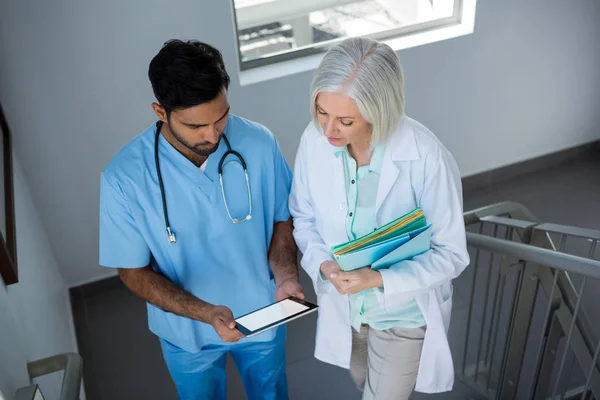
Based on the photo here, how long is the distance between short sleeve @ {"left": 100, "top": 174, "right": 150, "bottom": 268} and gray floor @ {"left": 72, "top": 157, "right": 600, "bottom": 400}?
4.23 feet

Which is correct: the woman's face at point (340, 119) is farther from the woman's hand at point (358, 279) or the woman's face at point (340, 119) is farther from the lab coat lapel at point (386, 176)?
the woman's hand at point (358, 279)

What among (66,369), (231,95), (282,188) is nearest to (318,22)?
(231,95)

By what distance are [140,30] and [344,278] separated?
1831 mm

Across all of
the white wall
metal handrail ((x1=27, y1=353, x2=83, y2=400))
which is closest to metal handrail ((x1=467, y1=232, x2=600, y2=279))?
metal handrail ((x1=27, y1=353, x2=83, y2=400))

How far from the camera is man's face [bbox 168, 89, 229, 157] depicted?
5.12 feet

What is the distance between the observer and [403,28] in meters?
3.61

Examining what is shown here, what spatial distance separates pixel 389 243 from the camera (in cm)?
155

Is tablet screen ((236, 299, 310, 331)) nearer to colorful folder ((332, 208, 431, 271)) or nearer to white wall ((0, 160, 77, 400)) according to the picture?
colorful folder ((332, 208, 431, 271))

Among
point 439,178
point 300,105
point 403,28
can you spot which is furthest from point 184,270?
point 403,28

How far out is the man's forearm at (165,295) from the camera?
1.73 meters

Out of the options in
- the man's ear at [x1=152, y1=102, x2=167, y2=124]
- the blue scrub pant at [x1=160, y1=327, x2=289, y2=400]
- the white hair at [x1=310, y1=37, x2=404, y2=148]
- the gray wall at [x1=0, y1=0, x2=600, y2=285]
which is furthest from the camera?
the gray wall at [x1=0, y1=0, x2=600, y2=285]

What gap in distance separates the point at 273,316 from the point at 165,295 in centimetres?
32

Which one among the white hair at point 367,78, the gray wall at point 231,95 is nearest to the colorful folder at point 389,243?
the white hair at point 367,78

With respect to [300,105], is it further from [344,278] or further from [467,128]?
[344,278]
